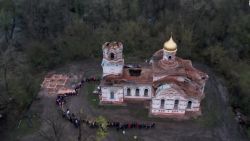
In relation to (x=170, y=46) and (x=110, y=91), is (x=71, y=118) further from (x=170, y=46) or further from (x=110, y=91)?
(x=170, y=46)

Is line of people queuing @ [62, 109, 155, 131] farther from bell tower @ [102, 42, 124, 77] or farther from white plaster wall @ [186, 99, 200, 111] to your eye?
bell tower @ [102, 42, 124, 77]

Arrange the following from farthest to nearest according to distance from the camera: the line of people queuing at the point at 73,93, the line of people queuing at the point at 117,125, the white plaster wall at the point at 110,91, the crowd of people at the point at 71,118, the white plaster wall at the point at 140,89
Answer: the line of people queuing at the point at 73,93 < the white plaster wall at the point at 140,89 < the white plaster wall at the point at 110,91 < the crowd of people at the point at 71,118 < the line of people queuing at the point at 117,125

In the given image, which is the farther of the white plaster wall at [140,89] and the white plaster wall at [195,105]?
the white plaster wall at [140,89]

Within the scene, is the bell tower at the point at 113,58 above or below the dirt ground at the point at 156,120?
above

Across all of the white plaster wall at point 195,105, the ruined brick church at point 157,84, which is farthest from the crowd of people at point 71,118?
the white plaster wall at point 195,105

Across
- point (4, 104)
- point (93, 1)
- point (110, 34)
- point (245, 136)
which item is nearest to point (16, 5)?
point (93, 1)

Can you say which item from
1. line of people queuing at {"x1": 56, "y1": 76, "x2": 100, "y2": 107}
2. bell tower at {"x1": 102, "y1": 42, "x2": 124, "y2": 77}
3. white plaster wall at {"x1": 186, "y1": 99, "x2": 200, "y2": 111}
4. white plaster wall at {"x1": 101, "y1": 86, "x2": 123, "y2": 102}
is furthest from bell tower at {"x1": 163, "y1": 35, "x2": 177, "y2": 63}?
line of people queuing at {"x1": 56, "y1": 76, "x2": 100, "y2": 107}

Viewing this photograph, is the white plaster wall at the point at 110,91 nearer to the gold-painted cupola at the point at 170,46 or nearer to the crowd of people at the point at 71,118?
the crowd of people at the point at 71,118

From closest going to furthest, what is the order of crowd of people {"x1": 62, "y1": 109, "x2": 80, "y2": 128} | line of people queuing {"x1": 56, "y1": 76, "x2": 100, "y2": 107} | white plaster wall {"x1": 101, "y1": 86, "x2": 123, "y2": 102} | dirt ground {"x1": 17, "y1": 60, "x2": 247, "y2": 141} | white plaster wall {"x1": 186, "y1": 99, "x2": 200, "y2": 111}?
1. dirt ground {"x1": 17, "y1": 60, "x2": 247, "y2": 141}
2. crowd of people {"x1": 62, "y1": 109, "x2": 80, "y2": 128}
3. white plaster wall {"x1": 186, "y1": 99, "x2": 200, "y2": 111}
4. white plaster wall {"x1": 101, "y1": 86, "x2": 123, "y2": 102}
5. line of people queuing {"x1": 56, "y1": 76, "x2": 100, "y2": 107}
